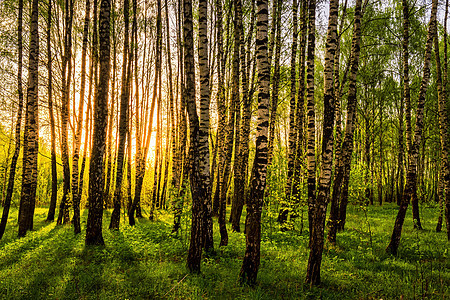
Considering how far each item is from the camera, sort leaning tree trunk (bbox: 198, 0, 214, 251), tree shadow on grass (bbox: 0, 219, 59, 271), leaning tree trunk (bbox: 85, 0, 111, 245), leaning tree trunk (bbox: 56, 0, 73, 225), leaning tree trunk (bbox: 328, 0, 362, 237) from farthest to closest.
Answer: leaning tree trunk (bbox: 56, 0, 73, 225) → leaning tree trunk (bbox: 328, 0, 362, 237) → leaning tree trunk (bbox: 85, 0, 111, 245) → tree shadow on grass (bbox: 0, 219, 59, 271) → leaning tree trunk (bbox: 198, 0, 214, 251)

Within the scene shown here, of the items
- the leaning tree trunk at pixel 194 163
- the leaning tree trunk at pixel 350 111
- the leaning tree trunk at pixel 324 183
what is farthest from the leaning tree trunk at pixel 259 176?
the leaning tree trunk at pixel 350 111

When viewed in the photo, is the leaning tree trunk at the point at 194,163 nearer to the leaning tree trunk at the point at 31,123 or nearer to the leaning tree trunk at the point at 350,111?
the leaning tree trunk at the point at 350,111

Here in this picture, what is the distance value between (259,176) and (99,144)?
20.7ft

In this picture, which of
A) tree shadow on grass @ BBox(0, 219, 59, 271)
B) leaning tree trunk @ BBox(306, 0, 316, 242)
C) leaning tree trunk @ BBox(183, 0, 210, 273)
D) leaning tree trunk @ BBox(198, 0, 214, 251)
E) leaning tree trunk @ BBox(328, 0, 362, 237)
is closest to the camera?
leaning tree trunk @ BBox(183, 0, 210, 273)

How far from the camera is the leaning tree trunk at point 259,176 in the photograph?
5.82 meters

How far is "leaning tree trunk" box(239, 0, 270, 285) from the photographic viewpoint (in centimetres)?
582

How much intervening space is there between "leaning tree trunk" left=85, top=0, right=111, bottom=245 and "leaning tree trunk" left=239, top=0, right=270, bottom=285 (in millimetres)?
5841

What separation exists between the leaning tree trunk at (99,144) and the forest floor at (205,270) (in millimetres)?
640

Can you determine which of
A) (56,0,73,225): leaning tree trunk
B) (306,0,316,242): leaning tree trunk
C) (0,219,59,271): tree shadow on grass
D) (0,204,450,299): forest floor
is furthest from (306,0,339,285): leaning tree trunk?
(56,0,73,225): leaning tree trunk

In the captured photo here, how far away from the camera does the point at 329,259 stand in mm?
8109

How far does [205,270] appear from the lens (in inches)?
267

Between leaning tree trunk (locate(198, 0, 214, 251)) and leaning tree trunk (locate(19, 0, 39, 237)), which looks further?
leaning tree trunk (locate(19, 0, 39, 237))

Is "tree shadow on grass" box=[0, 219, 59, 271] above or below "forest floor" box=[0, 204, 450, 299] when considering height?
below

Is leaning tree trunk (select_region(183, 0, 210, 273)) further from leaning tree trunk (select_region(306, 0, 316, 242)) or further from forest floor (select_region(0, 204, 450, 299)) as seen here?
leaning tree trunk (select_region(306, 0, 316, 242))
